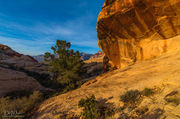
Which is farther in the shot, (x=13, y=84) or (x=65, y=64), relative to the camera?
(x=65, y=64)

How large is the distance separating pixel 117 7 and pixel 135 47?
23.8 ft

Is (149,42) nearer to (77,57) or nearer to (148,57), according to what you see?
(148,57)

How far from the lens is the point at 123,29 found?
1284cm

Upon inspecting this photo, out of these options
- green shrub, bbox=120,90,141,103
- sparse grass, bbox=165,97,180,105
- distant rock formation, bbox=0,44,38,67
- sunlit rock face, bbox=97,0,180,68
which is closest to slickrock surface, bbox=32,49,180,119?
sparse grass, bbox=165,97,180,105

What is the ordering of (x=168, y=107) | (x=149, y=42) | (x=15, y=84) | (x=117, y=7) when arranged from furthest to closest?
(x=149, y=42), (x=15, y=84), (x=117, y=7), (x=168, y=107)

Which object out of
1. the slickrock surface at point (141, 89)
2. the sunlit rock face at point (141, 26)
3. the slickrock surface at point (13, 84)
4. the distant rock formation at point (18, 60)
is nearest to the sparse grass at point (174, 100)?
the slickrock surface at point (141, 89)

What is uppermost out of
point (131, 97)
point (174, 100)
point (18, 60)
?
point (18, 60)

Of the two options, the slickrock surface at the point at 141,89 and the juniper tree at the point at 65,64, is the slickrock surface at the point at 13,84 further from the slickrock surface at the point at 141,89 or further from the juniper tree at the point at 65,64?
the slickrock surface at the point at 141,89

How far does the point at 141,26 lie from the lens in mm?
11289

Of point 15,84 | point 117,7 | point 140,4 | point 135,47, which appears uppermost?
point 117,7

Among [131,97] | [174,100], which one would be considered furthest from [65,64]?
[174,100]

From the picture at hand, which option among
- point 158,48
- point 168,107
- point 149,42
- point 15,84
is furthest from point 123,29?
point 15,84

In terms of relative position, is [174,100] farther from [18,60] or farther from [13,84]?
[18,60]

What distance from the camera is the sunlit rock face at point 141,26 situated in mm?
9047
